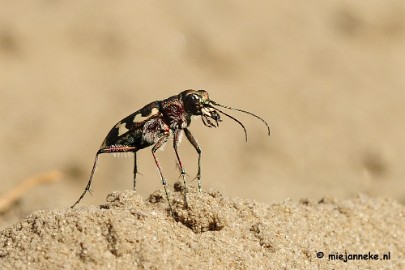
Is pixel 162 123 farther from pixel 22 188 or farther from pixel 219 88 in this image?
pixel 219 88

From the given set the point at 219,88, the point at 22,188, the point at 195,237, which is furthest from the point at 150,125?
the point at 219,88

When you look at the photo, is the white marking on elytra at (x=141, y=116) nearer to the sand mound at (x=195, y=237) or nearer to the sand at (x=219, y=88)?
the sand mound at (x=195, y=237)

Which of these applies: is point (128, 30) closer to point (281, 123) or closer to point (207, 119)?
point (281, 123)

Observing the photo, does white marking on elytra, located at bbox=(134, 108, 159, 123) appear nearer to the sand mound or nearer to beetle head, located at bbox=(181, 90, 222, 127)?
beetle head, located at bbox=(181, 90, 222, 127)

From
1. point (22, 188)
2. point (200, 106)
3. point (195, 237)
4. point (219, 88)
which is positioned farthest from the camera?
point (219, 88)

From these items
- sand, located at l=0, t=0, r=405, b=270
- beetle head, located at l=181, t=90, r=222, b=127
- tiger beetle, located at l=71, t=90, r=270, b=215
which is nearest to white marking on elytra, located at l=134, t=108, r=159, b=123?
tiger beetle, located at l=71, t=90, r=270, b=215

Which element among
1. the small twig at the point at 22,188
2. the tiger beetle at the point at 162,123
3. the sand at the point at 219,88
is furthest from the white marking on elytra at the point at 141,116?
the small twig at the point at 22,188
